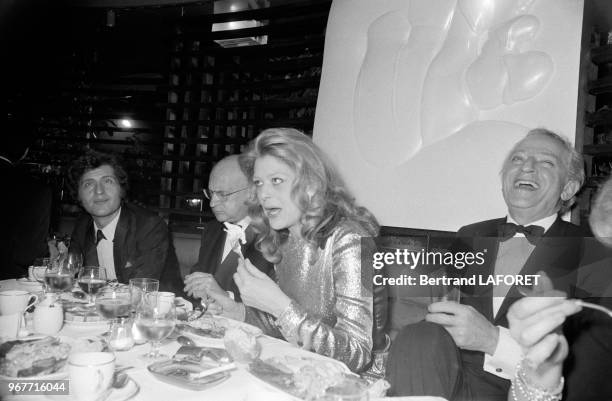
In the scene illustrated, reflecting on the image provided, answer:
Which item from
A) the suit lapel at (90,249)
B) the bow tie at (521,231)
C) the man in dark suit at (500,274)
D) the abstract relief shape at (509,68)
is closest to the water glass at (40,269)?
the suit lapel at (90,249)

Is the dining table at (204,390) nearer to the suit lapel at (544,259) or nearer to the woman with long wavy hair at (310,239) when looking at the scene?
the woman with long wavy hair at (310,239)

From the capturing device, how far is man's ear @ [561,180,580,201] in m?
2.03

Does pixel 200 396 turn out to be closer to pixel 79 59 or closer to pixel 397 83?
pixel 397 83

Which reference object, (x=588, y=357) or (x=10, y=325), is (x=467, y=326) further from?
(x=10, y=325)

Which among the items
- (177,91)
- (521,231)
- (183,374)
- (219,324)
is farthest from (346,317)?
(177,91)

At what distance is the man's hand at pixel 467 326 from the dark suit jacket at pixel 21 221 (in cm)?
228

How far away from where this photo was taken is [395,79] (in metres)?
3.13

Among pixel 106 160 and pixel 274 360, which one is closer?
pixel 274 360

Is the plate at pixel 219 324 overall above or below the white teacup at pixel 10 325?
below

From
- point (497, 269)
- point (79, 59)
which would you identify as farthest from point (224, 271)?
point (79, 59)

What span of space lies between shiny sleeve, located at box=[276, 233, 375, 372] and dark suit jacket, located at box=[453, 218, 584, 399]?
600 mm

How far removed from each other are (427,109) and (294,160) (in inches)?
63.3

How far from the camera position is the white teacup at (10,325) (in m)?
1.10

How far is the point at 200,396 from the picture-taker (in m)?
0.82
